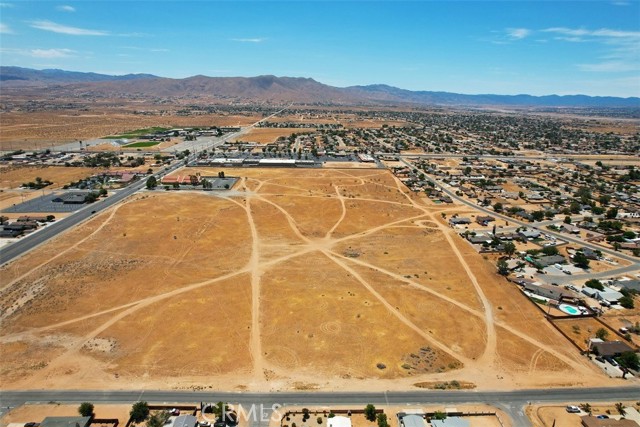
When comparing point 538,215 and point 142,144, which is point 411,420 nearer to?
point 538,215

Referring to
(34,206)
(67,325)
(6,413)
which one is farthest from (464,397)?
(34,206)

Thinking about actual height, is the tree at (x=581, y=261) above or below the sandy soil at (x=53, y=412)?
above

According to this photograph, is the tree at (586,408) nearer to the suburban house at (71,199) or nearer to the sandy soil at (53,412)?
the sandy soil at (53,412)

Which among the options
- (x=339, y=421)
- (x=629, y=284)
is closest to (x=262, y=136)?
(x=629, y=284)

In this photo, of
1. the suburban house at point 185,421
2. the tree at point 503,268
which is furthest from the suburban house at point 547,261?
the suburban house at point 185,421

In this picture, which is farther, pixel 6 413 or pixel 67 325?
pixel 67 325

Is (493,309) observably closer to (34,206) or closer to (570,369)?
(570,369)
